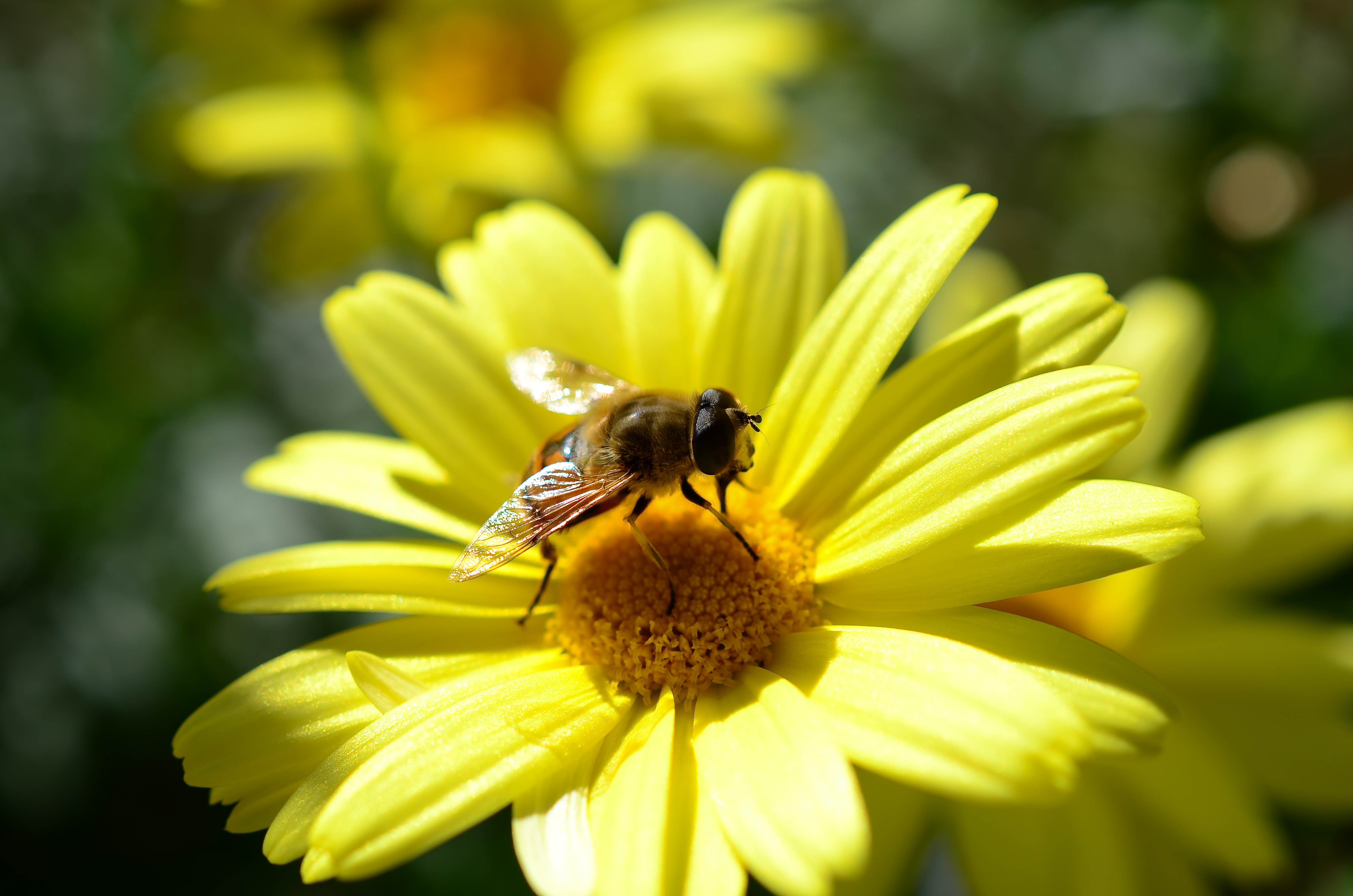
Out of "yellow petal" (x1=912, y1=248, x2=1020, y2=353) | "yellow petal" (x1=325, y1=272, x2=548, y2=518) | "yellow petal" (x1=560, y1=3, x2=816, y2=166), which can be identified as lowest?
"yellow petal" (x1=912, y1=248, x2=1020, y2=353)

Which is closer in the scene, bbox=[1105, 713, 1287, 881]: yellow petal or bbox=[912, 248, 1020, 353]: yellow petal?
bbox=[1105, 713, 1287, 881]: yellow petal

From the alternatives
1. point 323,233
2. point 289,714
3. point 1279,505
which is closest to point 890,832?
point 289,714

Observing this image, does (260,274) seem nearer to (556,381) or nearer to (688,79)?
(688,79)

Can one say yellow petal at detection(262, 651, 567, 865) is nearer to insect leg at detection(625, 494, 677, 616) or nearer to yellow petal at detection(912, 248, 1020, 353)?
insect leg at detection(625, 494, 677, 616)

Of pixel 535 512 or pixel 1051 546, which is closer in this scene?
pixel 1051 546

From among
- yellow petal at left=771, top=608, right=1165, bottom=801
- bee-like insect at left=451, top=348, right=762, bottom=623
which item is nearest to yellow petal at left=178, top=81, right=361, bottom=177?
bee-like insect at left=451, top=348, right=762, bottom=623

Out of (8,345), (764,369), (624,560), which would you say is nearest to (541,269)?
(764,369)
